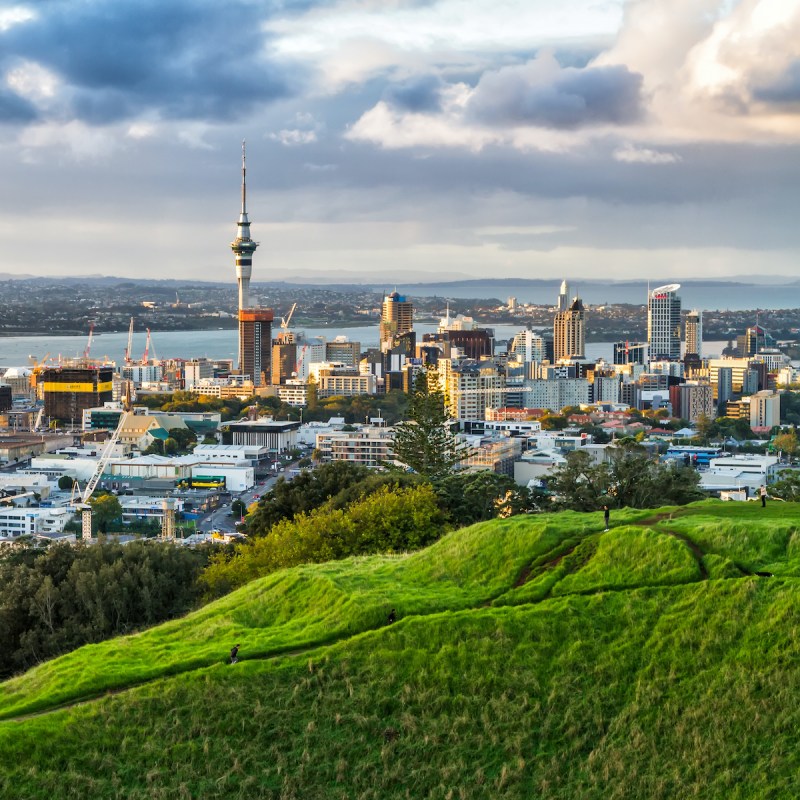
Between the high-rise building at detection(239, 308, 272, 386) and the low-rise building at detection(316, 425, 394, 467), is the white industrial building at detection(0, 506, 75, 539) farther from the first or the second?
the high-rise building at detection(239, 308, 272, 386)

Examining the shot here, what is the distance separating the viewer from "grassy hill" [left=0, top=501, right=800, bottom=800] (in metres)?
6.38

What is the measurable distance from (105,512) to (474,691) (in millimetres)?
31060

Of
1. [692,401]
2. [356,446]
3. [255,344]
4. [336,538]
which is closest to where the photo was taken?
[336,538]

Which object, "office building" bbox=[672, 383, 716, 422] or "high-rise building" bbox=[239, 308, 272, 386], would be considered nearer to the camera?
"office building" bbox=[672, 383, 716, 422]

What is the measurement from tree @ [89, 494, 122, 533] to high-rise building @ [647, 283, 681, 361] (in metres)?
90.0

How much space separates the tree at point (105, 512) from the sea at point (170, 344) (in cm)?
9711

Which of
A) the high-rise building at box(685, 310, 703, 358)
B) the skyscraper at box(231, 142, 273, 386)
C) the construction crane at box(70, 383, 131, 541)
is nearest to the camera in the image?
the construction crane at box(70, 383, 131, 541)

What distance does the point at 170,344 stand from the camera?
16400 centimetres

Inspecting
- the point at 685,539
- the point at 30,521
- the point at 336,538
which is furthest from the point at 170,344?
the point at 685,539

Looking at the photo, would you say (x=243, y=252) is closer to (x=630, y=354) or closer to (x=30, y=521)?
(x=630, y=354)

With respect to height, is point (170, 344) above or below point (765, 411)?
above

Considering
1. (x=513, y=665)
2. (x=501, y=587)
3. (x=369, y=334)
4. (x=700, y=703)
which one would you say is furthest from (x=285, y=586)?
(x=369, y=334)

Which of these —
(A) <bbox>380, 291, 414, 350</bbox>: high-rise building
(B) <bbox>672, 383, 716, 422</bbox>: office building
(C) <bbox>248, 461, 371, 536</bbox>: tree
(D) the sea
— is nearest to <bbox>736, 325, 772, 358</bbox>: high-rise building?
(D) the sea

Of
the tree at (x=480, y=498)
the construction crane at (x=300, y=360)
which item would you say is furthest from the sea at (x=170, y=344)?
the tree at (x=480, y=498)
